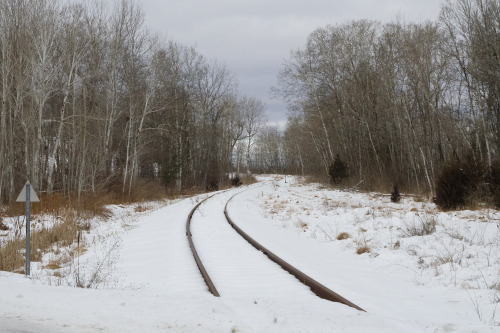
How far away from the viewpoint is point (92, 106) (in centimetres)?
2164

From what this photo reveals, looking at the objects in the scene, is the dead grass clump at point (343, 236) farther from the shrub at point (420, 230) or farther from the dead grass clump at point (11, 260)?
the dead grass clump at point (11, 260)

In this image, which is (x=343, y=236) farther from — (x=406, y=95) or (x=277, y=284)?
(x=406, y=95)

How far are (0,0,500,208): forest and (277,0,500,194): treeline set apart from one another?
0.09 metres

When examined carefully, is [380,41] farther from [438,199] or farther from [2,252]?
[2,252]

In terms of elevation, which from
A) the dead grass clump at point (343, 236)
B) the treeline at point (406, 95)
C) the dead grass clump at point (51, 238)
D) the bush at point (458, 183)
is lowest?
the dead grass clump at point (51, 238)

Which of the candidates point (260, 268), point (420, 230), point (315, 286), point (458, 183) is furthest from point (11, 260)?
point (458, 183)

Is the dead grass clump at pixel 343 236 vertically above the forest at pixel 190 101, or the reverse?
the forest at pixel 190 101

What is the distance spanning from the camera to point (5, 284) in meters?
4.91

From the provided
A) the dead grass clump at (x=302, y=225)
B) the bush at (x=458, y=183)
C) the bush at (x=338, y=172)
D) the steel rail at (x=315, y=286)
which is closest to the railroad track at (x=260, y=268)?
the steel rail at (x=315, y=286)

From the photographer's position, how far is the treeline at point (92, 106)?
648 inches

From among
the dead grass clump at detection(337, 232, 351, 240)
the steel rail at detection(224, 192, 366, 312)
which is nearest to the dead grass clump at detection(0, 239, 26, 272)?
the steel rail at detection(224, 192, 366, 312)

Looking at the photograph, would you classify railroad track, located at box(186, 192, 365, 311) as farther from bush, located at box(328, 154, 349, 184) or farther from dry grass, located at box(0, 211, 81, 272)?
bush, located at box(328, 154, 349, 184)

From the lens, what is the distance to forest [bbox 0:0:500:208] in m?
16.9

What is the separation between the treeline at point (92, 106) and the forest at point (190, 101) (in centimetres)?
10
